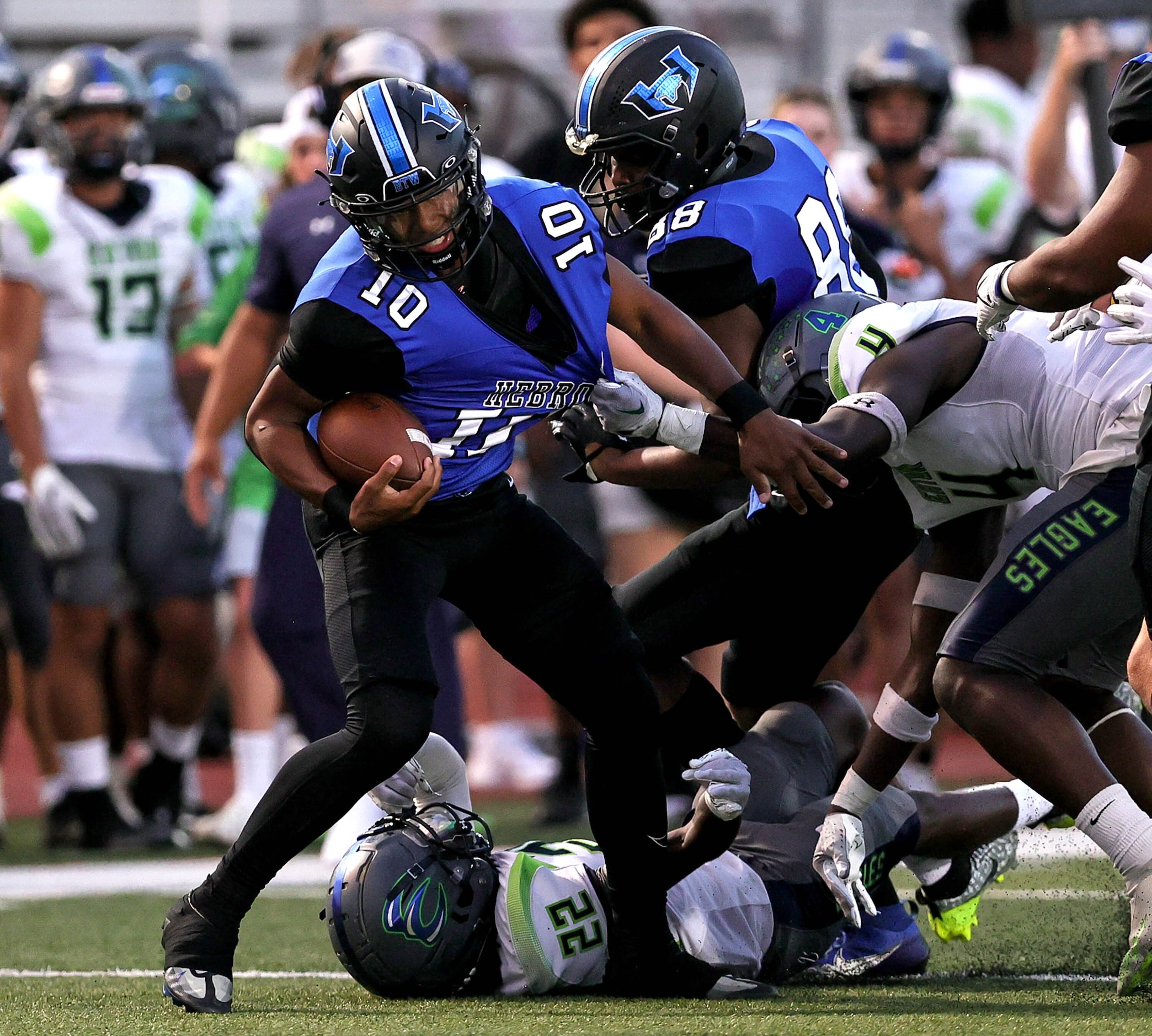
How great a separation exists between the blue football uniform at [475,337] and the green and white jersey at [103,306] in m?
3.25

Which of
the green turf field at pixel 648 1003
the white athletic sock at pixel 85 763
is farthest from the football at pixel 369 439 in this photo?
the white athletic sock at pixel 85 763

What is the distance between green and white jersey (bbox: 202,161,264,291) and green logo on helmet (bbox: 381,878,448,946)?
3.92m

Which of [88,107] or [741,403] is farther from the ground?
[741,403]

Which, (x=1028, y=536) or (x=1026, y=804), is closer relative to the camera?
(x=1028, y=536)

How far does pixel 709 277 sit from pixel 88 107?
3403 mm

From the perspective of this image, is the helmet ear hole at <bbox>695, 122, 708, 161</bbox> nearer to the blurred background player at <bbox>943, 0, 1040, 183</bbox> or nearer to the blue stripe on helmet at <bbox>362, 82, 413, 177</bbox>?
the blue stripe on helmet at <bbox>362, 82, 413, 177</bbox>

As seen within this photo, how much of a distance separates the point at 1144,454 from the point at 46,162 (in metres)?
5.01

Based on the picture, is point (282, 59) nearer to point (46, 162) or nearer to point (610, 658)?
point (46, 162)

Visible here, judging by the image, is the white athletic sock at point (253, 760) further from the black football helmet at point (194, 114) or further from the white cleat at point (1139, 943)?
the white cleat at point (1139, 943)

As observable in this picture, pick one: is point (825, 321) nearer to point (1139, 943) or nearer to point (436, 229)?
point (436, 229)

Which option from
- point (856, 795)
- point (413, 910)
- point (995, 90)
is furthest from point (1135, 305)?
point (995, 90)

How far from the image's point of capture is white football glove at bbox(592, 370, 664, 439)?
154 inches

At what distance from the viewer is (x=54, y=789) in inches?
284

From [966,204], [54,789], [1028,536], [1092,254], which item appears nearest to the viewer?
[1092,254]
